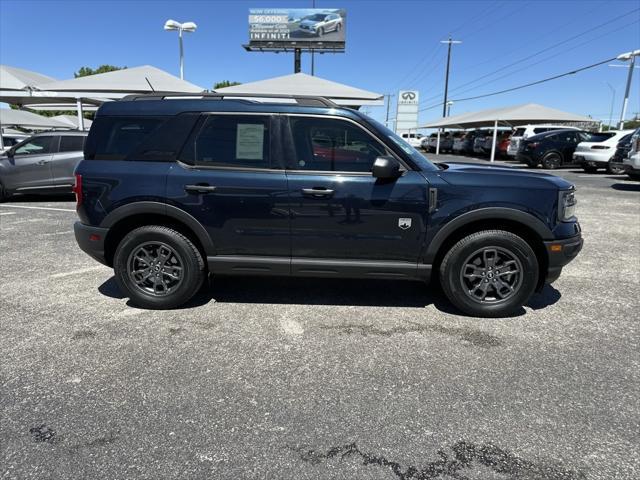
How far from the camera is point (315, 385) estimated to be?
9.22 ft

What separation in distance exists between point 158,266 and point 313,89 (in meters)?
9.49

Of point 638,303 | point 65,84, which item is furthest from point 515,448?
point 65,84

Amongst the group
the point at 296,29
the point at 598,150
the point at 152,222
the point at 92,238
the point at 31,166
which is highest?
the point at 296,29

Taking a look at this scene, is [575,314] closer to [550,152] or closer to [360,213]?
[360,213]

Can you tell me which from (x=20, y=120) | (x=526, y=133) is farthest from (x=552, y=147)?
(x=20, y=120)

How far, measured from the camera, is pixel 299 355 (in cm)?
319

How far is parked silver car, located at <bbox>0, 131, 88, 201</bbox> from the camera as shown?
10.0 m

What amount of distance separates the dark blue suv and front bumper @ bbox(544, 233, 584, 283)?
1 centimetres

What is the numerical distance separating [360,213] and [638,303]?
2923 mm

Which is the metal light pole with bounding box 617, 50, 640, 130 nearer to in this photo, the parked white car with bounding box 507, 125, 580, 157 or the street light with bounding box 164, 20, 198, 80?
the parked white car with bounding box 507, 125, 580, 157

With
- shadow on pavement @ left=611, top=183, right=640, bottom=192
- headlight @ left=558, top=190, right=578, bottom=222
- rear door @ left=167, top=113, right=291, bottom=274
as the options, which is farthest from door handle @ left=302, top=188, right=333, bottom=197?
shadow on pavement @ left=611, top=183, right=640, bottom=192

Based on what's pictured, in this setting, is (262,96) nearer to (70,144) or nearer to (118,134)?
(118,134)

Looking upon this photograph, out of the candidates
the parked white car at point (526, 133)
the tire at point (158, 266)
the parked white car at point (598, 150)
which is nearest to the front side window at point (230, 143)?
the tire at point (158, 266)

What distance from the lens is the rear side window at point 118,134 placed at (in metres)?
3.89
